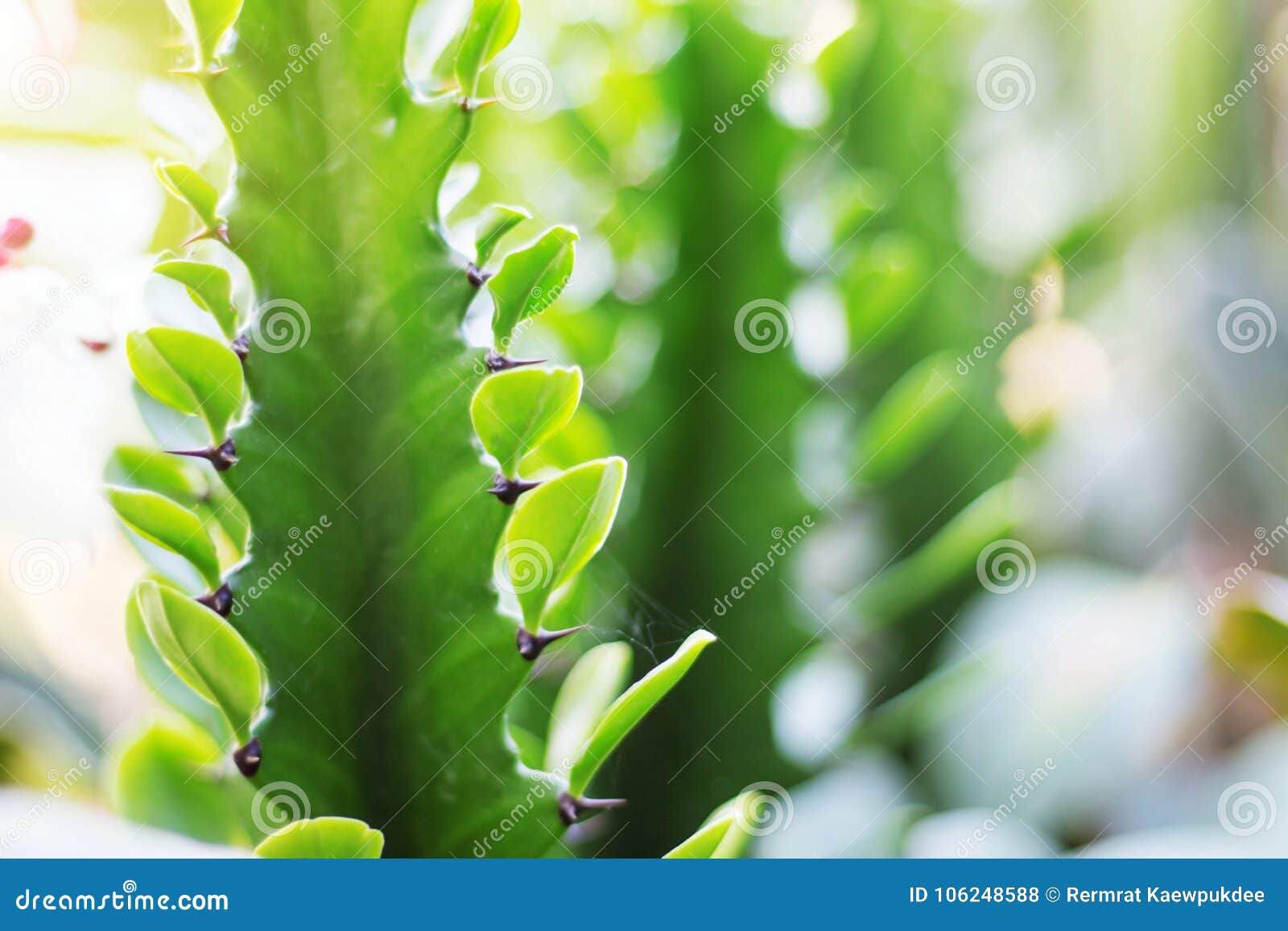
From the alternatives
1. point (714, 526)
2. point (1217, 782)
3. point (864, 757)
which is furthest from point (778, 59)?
point (1217, 782)

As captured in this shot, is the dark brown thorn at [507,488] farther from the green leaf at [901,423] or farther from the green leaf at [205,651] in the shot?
the green leaf at [901,423]

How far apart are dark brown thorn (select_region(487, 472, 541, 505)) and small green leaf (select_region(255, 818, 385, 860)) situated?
0.26 ft

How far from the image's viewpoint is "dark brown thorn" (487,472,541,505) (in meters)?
0.22

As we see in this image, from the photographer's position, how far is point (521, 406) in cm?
21

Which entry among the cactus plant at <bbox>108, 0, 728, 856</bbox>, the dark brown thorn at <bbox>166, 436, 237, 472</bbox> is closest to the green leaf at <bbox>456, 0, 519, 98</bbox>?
the cactus plant at <bbox>108, 0, 728, 856</bbox>

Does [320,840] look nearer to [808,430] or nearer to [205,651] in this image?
[205,651]

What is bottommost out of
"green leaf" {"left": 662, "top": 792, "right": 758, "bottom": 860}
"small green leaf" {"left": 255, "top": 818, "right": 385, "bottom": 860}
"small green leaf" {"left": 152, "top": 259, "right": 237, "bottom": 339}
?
"small green leaf" {"left": 255, "top": 818, "right": 385, "bottom": 860}

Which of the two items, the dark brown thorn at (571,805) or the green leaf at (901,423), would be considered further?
the green leaf at (901,423)

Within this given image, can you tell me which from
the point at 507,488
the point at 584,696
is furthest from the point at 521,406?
the point at 584,696

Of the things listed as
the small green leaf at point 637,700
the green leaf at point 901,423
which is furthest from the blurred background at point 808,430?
the small green leaf at point 637,700

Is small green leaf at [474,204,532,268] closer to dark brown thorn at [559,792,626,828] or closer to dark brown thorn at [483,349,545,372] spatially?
dark brown thorn at [483,349,545,372]

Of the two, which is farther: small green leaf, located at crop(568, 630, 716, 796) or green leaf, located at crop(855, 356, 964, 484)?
green leaf, located at crop(855, 356, 964, 484)

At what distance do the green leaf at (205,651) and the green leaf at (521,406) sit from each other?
0.25ft

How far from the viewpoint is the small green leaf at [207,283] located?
21 cm
